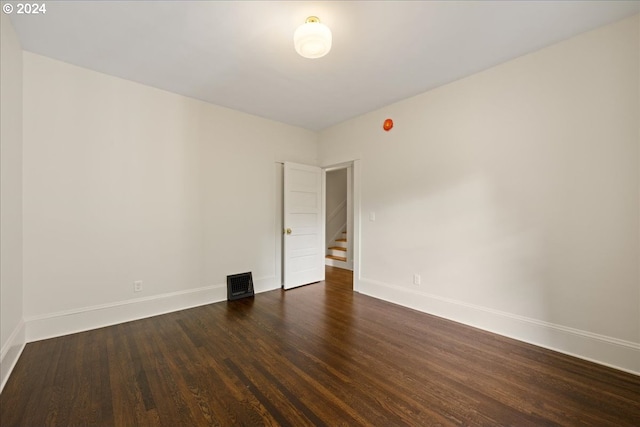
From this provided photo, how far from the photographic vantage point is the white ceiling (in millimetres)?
1872

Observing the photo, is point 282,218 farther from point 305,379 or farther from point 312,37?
point 312,37

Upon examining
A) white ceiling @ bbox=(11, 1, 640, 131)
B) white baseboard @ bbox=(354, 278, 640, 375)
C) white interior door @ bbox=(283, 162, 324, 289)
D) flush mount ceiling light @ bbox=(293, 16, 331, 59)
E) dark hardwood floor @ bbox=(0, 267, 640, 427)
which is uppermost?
white ceiling @ bbox=(11, 1, 640, 131)

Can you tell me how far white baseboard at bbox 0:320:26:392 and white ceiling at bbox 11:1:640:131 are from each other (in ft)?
8.27

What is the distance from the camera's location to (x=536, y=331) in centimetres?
234

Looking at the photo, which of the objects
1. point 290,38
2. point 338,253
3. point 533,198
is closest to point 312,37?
point 290,38

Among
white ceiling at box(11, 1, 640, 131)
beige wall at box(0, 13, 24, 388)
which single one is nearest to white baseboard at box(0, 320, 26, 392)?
beige wall at box(0, 13, 24, 388)

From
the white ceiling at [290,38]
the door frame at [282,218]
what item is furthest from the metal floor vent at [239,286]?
the white ceiling at [290,38]

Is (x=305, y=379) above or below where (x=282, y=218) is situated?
below

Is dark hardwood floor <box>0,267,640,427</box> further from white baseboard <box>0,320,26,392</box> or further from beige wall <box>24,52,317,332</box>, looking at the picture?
beige wall <box>24,52,317,332</box>

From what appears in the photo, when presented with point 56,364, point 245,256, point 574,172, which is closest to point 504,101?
point 574,172

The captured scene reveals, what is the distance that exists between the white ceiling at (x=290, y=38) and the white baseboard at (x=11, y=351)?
8.27ft

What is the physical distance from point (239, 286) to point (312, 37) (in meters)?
3.21

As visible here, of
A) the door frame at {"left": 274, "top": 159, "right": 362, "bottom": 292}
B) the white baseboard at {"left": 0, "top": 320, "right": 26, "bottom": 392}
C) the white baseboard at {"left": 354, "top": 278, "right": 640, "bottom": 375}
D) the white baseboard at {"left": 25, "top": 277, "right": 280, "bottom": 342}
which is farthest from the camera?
the door frame at {"left": 274, "top": 159, "right": 362, "bottom": 292}

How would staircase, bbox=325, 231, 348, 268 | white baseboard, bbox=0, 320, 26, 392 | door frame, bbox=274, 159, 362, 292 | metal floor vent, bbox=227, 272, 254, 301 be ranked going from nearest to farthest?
white baseboard, bbox=0, 320, 26, 392, metal floor vent, bbox=227, 272, 254, 301, door frame, bbox=274, 159, 362, 292, staircase, bbox=325, 231, 348, 268
